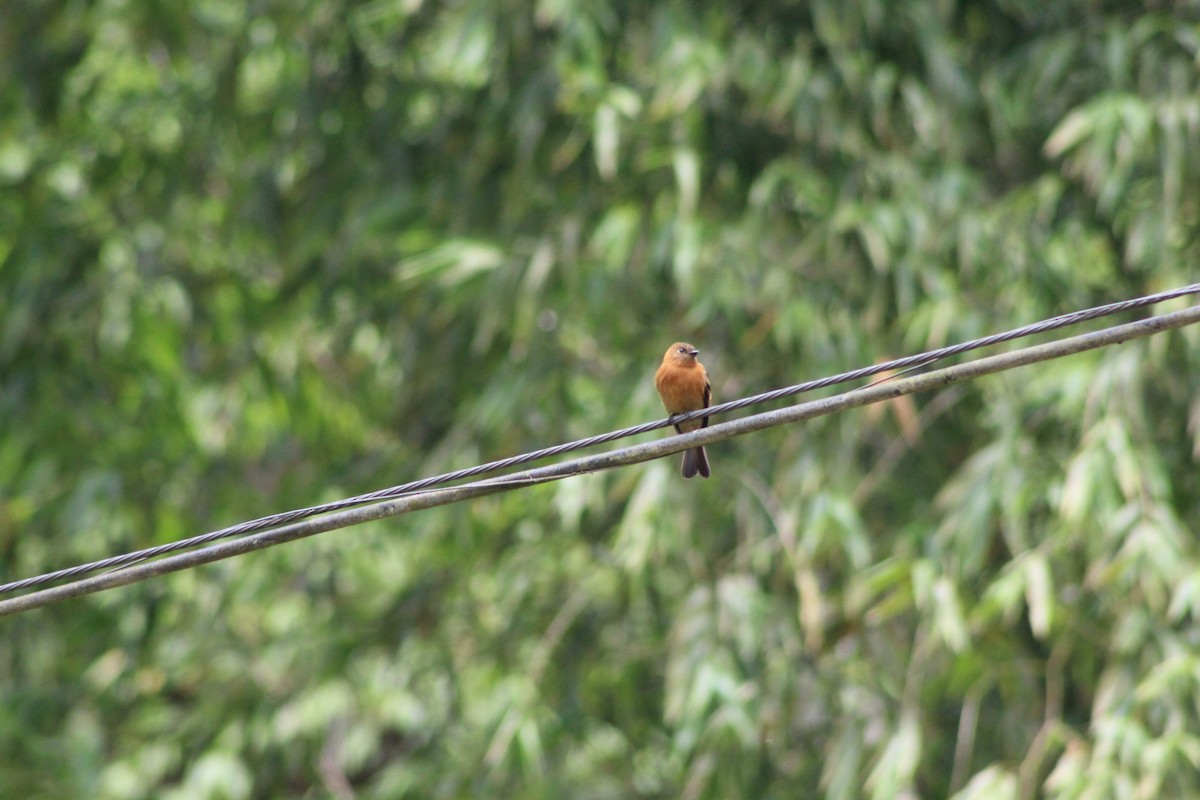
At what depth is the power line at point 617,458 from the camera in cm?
293

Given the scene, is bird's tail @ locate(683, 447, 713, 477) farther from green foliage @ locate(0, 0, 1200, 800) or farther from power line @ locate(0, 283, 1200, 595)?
power line @ locate(0, 283, 1200, 595)

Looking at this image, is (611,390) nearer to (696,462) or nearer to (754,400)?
(696,462)

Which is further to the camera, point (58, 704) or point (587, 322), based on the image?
point (58, 704)

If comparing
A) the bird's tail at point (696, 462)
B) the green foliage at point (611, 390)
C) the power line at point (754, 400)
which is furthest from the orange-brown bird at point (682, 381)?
the power line at point (754, 400)

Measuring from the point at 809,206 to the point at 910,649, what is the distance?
5.52 ft

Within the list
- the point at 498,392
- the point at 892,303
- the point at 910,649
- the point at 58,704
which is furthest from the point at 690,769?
the point at 58,704

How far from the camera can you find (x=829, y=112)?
5.66 m

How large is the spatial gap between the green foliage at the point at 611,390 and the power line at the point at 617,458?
1797 millimetres

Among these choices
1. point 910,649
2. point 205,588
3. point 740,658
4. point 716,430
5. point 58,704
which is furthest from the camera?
point 205,588

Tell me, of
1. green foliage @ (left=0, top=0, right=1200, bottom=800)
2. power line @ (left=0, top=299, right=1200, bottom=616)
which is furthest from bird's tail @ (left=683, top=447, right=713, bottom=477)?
power line @ (left=0, top=299, right=1200, bottom=616)

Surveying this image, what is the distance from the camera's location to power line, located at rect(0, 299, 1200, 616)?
2.93 m

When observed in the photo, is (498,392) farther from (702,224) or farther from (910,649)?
(910,649)

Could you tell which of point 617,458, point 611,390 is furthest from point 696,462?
point 617,458

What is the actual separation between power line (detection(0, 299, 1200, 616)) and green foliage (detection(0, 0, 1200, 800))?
5.90 feet
